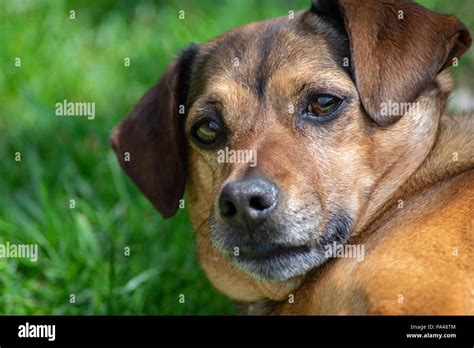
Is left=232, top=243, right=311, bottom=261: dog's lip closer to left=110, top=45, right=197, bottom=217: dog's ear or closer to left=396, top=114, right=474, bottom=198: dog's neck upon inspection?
left=396, top=114, right=474, bottom=198: dog's neck

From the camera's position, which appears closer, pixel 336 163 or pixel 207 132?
pixel 336 163

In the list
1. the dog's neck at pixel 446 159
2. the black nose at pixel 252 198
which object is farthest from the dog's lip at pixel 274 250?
the dog's neck at pixel 446 159

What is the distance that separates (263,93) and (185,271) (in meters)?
1.75

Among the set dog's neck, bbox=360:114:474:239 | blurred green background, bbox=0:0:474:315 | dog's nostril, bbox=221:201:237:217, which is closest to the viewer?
dog's nostril, bbox=221:201:237:217

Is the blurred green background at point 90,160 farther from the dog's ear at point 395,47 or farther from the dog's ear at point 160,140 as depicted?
the dog's ear at point 395,47

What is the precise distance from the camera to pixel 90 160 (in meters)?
7.30

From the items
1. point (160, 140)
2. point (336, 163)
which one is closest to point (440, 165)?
point (336, 163)

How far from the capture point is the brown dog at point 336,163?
4.40 m

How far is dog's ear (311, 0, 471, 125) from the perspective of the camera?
4.86 metres

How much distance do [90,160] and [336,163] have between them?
9.96 ft

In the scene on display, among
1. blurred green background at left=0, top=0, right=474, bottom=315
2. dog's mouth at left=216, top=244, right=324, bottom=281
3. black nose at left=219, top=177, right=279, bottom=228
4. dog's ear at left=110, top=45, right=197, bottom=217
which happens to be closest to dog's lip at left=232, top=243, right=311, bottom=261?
dog's mouth at left=216, top=244, right=324, bottom=281

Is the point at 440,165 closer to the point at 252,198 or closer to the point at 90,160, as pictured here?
the point at 252,198
